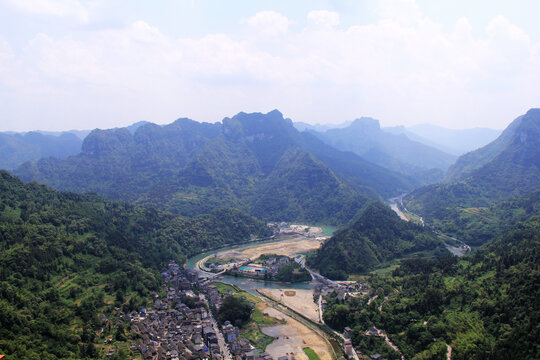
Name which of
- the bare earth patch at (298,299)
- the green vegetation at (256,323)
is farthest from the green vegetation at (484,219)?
the green vegetation at (256,323)

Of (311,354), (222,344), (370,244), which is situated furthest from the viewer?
(370,244)

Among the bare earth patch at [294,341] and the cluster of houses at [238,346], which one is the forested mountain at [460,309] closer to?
the bare earth patch at [294,341]

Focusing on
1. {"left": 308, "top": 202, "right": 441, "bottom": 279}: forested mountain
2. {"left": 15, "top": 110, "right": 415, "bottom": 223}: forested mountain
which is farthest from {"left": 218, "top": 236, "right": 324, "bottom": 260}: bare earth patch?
{"left": 15, "top": 110, "right": 415, "bottom": 223}: forested mountain

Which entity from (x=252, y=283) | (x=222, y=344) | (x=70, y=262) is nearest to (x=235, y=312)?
(x=222, y=344)

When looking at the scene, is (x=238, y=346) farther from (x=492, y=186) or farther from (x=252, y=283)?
(x=492, y=186)

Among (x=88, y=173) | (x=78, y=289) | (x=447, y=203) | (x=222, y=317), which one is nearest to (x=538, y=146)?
(x=447, y=203)

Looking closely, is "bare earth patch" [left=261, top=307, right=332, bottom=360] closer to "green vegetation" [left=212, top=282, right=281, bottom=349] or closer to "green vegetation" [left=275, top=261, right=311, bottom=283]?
"green vegetation" [left=212, top=282, right=281, bottom=349]
